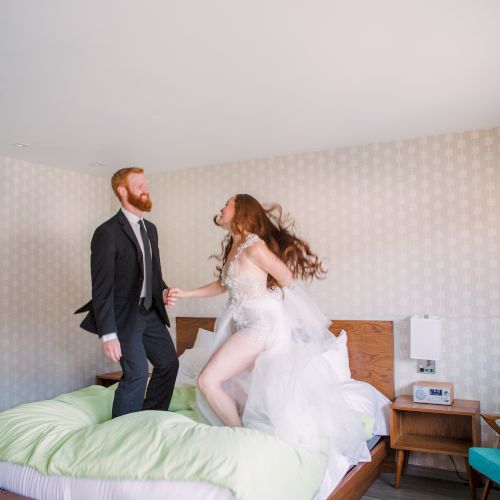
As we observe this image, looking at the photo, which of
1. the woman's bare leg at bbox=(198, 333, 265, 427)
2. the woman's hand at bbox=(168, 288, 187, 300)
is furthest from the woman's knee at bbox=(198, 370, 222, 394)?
the woman's hand at bbox=(168, 288, 187, 300)

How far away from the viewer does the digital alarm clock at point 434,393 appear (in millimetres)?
3886

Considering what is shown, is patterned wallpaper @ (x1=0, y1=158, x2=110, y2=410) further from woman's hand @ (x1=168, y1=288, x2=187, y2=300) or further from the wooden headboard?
the wooden headboard

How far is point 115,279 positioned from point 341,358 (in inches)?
76.7

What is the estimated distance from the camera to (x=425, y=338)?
4.00 m

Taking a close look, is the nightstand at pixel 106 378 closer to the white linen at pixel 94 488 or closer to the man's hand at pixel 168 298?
the man's hand at pixel 168 298

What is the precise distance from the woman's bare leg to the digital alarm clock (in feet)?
5.46

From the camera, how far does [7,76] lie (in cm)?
300

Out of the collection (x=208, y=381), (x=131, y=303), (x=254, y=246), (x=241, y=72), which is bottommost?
(x=208, y=381)

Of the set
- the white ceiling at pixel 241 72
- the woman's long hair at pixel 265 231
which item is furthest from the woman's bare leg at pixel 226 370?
the white ceiling at pixel 241 72

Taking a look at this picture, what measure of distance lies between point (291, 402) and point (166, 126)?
7.54ft

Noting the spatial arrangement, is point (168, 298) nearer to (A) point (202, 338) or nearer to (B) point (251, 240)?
(B) point (251, 240)

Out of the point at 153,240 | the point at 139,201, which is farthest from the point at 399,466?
the point at 139,201

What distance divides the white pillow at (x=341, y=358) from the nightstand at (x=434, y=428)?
427mm

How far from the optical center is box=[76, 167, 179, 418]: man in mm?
3002
